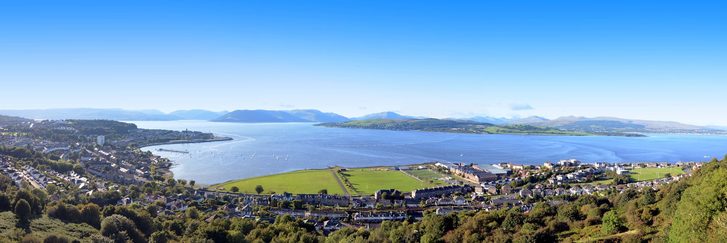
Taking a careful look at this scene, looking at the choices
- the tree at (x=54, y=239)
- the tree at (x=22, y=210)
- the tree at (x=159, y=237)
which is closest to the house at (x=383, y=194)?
the tree at (x=159, y=237)

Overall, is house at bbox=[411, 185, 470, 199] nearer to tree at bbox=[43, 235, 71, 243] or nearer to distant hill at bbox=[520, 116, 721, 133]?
tree at bbox=[43, 235, 71, 243]

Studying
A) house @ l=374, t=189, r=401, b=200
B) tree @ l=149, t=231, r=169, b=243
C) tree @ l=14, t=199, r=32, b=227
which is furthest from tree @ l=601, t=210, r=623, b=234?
tree @ l=14, t=199, r=32, b=227

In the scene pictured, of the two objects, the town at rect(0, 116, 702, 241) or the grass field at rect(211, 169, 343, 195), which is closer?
the town at rect(0, 116, 702, 241)

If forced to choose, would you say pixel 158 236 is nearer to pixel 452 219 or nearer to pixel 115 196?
pixel 452 219

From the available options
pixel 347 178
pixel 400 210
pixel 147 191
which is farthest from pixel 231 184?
pixel 400 210

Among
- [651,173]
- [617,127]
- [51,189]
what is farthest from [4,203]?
[617,127]

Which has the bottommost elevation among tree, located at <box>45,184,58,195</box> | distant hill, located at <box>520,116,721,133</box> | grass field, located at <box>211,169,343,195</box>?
grass field, located at <box>211,169,343,195</box>
